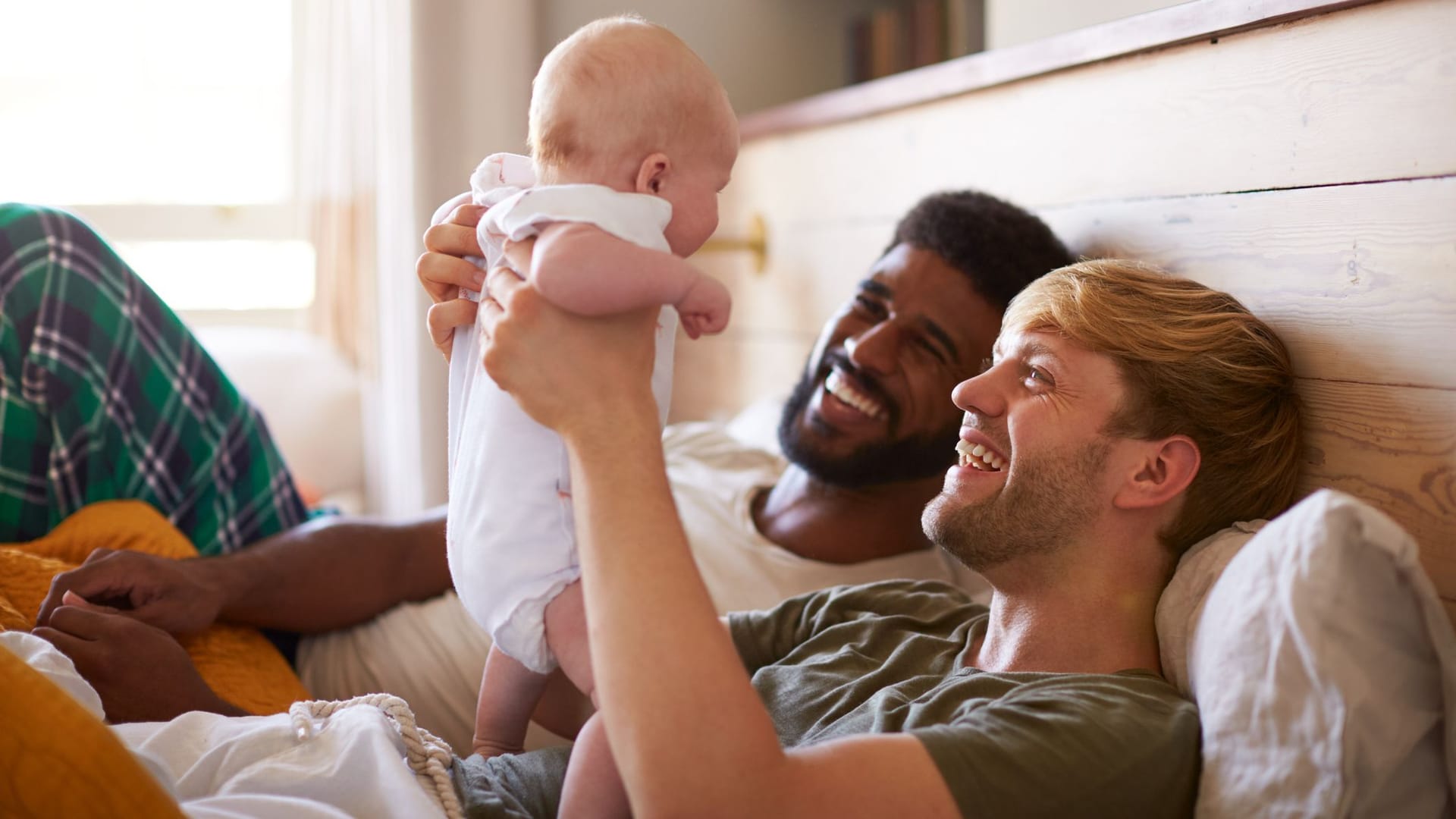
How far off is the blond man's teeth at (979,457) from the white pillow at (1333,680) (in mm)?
297

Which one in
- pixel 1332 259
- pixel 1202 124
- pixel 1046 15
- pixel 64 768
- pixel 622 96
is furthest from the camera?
pixel 1046 15

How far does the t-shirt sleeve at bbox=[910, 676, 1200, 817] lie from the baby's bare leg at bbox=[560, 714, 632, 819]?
0.84 ft

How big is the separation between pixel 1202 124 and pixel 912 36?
171 cm

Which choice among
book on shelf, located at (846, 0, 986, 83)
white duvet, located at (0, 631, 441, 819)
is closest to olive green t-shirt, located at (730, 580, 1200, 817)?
white duvet, located at (0, 631, 441, 819)

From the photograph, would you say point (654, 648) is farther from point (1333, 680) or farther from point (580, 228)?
point (1333, 680)

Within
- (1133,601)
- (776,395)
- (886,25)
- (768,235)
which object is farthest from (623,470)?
(886,25)

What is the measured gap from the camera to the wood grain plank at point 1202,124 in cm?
111

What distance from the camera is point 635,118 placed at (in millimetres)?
967

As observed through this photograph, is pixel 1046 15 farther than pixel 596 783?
Yes

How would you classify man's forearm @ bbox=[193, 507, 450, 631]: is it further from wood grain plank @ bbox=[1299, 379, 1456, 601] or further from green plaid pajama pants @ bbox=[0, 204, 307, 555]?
wood grain plank @ bbox=[1299, 379, 1456, 601]

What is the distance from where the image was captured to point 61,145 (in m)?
3.27

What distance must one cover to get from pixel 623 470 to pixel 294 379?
2192mm

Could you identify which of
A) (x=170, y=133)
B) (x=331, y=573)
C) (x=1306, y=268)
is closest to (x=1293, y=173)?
(x=1306, y=268)

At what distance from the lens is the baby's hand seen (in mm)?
917
